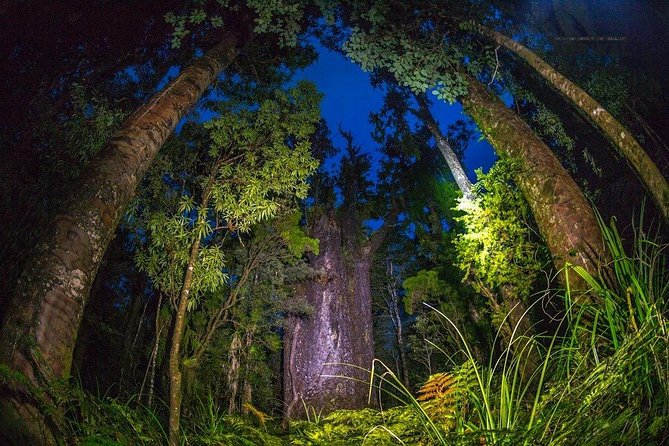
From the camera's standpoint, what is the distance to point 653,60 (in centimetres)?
779

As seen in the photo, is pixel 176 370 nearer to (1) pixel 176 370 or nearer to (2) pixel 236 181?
(1) pixel 176 370

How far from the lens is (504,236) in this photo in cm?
568

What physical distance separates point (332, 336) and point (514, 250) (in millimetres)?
5688

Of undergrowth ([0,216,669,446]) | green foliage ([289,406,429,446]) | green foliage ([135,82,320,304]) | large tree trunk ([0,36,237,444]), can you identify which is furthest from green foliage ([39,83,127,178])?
green foliage ([289,406,429,446])

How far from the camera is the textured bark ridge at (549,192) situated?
12.8ft

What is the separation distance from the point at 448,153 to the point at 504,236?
2.96 m

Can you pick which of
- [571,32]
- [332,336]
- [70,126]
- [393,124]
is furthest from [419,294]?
[70,126]

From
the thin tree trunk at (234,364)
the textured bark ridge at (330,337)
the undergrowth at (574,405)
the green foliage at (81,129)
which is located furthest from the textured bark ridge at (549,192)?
the thin tree trunk at (234,364)

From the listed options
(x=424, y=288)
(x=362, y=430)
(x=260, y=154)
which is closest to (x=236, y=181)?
(x=260, y=154)

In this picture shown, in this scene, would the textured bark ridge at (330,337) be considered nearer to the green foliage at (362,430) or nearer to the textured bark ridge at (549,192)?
the textured bark ridge at (549,192)

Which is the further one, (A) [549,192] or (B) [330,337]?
(B) [330,337]

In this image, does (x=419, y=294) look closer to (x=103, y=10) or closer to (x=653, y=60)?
(x=653, y=60)

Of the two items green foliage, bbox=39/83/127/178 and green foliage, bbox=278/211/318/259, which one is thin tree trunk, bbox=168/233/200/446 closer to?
green foliage, bbox=39/83/127/178

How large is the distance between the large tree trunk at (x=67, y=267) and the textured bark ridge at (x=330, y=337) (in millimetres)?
6513
